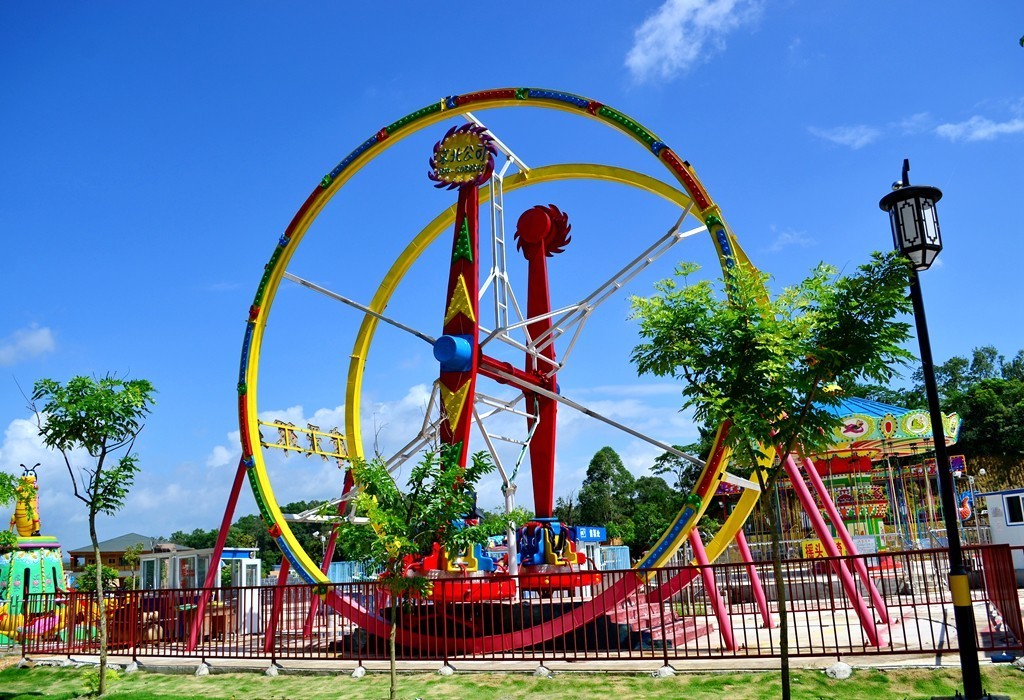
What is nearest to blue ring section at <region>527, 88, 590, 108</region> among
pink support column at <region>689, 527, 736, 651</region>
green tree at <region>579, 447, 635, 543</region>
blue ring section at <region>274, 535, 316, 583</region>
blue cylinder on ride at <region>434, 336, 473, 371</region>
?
blue cylinder on ride at <region>434, 336, 473, 371</region>

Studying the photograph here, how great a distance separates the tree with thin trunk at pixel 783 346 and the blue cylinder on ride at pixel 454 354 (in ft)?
22.6

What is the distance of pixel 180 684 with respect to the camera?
12641 millimetres

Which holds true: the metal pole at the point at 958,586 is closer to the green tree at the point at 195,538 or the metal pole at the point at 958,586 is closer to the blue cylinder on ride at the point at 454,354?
the blue cylinder on ride at the point at 454,354

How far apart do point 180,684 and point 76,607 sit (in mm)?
4693

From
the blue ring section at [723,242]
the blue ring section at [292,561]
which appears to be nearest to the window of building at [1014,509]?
the blue ring section at [723,242]

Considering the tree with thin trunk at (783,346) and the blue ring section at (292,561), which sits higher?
the tree with thin trunk at (783,346)

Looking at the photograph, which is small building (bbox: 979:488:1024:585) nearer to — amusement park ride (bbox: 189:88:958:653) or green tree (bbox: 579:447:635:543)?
amusement park ride (bbox: 189:88:958:653)

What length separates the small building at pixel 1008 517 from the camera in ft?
80.4

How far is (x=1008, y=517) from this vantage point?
24828 mm

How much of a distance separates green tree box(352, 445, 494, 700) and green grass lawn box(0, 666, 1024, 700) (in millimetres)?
A: 1270

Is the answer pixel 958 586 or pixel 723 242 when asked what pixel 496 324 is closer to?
pixel 723 242

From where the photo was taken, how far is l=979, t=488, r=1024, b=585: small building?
24.5 metres

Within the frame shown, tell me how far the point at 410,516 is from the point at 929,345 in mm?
5915

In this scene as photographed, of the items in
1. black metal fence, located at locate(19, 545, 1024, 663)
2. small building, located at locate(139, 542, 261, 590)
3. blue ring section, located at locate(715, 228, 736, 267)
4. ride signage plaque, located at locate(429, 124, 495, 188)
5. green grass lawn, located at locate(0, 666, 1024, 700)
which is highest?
ride signage plaque, located at locate(429, 124, 495, 188)
